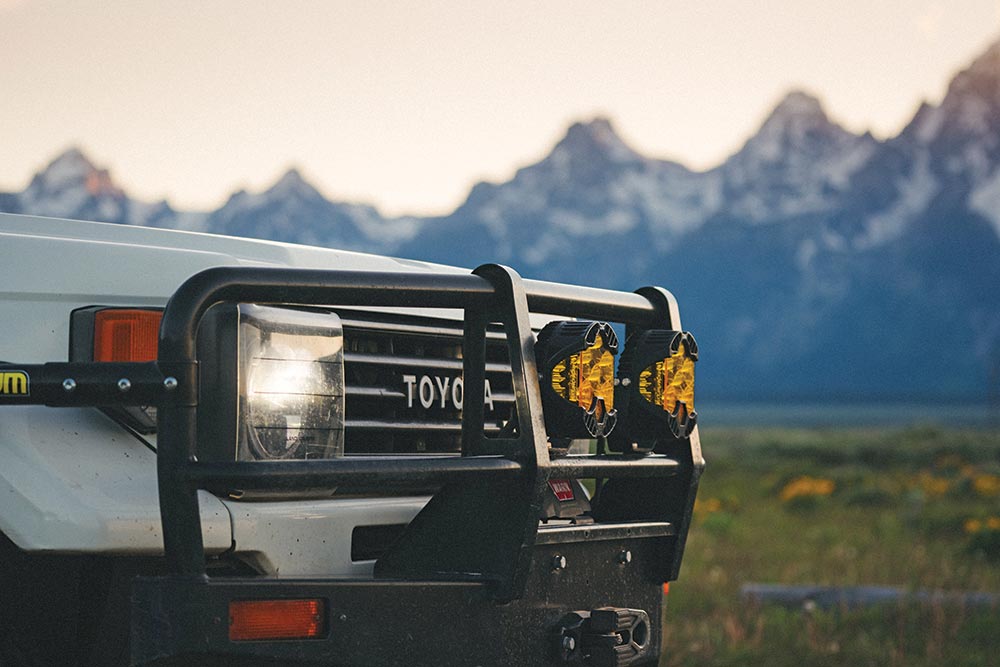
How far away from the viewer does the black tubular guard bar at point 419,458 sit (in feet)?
8.52

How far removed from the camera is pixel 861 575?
9867 millimetres

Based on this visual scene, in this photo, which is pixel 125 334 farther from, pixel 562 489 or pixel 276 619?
pixel 562 489

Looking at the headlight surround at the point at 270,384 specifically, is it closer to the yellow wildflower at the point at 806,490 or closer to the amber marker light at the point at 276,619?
the amber marker light at the point at 276,619

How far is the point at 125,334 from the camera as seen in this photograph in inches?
112

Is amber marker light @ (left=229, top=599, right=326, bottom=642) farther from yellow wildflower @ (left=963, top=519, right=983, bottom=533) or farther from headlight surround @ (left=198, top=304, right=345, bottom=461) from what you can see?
yellow wildflower @ (left=963, top=519, right=983, bottom=533)

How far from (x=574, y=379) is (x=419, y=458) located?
386 millimetres

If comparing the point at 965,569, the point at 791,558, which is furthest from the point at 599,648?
the point at 791,558

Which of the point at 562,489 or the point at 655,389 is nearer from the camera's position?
the point at 655,389

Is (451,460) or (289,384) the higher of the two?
(289,384)

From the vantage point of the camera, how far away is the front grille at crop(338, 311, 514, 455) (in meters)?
3.32

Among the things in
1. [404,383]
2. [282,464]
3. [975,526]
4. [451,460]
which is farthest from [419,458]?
[975,526]

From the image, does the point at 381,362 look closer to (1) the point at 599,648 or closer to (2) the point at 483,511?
(2) the point at 483,511

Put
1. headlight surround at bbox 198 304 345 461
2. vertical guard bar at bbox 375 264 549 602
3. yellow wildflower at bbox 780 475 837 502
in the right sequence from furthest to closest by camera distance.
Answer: yellow wildflower at bbox 780 475 837 502, vertical guard bar at bbox 375 264 549 602, headlight surround at bbox 198 304 345 461

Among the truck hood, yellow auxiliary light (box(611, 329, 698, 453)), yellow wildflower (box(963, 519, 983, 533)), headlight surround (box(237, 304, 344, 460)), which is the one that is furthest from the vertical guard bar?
yellow wildflower (box(963, 519, 983, 533))
